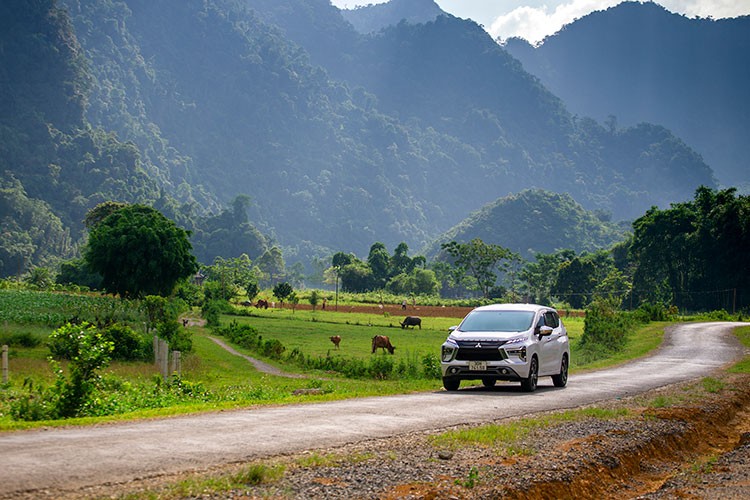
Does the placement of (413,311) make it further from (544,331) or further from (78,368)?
(78,368)

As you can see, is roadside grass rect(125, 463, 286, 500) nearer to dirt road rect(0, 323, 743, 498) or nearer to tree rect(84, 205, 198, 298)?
dirt road rect(0, 323, 743, 498)

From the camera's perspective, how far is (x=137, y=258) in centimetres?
7506

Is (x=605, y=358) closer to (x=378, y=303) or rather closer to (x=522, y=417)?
(x=522, y=417)

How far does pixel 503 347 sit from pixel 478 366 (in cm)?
81

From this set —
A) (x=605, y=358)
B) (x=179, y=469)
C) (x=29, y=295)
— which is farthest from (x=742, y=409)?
(x=29, y=295)

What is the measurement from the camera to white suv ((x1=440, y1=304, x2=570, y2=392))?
2116 cm

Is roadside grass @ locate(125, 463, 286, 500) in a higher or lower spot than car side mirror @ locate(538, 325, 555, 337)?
lower

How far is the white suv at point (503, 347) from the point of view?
2116 cm

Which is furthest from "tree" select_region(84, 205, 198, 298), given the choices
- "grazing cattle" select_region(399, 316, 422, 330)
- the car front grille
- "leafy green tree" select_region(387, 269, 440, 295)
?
"leafy green tree" select_region(387, 269, 440, 295)

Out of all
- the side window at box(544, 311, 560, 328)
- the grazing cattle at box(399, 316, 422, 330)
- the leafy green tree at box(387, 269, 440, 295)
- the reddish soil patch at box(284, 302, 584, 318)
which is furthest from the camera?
the leafy green tree at box(387, 269, 440, 295)

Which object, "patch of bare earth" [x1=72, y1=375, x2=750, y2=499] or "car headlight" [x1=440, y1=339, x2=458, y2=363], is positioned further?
"car headlight" [x1=440, y1=339, x2=458, y2=363]

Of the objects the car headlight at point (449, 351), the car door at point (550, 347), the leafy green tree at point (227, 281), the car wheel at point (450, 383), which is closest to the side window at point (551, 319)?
the car door at point (550, 347)

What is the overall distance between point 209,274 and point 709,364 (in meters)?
144

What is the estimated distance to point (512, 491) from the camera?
421 inches
